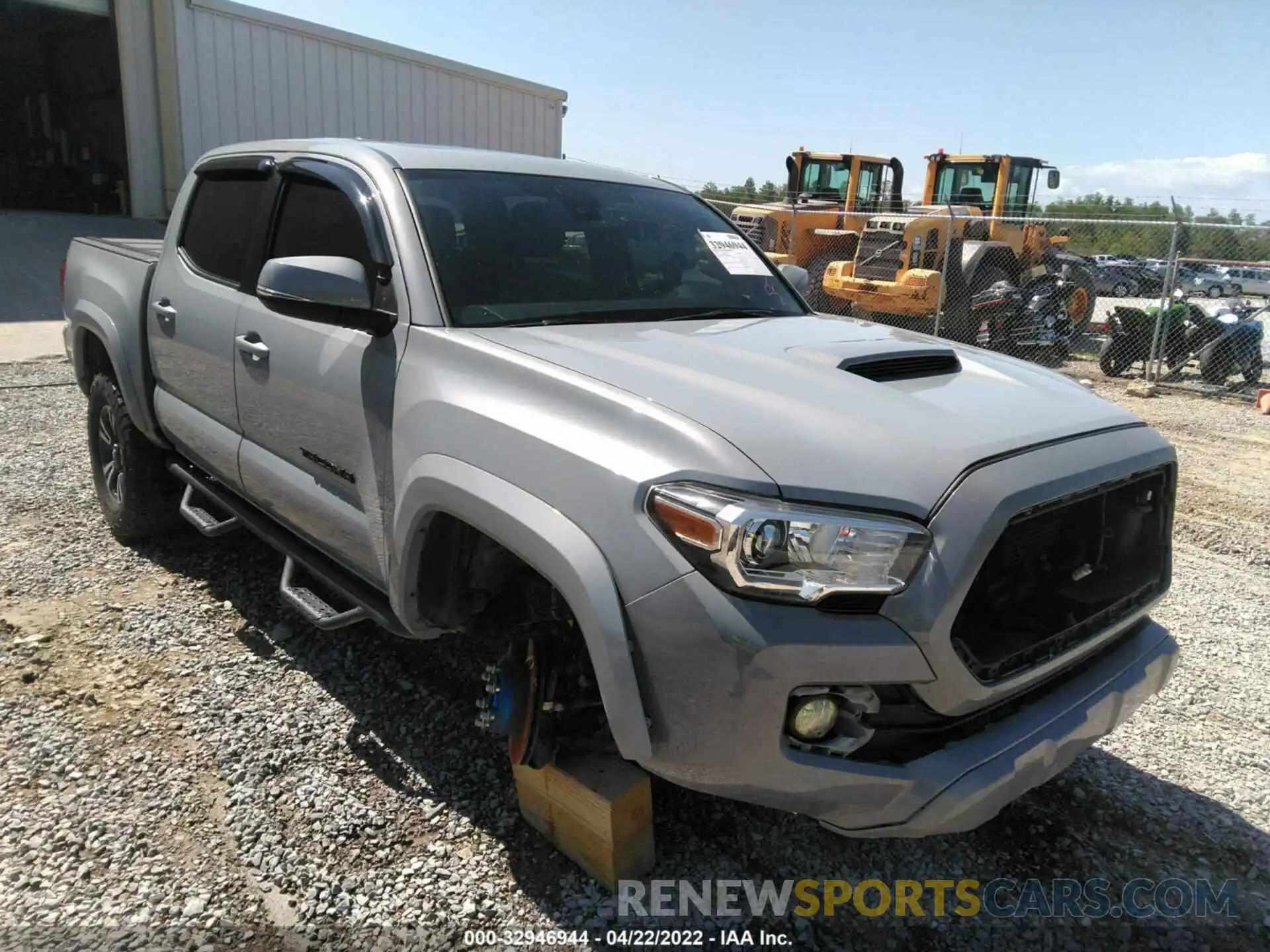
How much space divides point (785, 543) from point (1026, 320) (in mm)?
12384

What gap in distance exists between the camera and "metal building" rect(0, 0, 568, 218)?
1575 cm

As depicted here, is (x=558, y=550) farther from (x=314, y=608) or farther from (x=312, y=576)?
(x=312, y=576)

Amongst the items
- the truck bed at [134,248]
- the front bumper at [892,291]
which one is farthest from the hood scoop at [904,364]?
the front bumper at [892,291]

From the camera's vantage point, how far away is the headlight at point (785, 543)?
71.2 inches

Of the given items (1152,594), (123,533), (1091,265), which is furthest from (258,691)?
(1091,265)

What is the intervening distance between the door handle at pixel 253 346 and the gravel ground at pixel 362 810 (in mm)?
1254

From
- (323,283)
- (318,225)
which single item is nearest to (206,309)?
(318,225)

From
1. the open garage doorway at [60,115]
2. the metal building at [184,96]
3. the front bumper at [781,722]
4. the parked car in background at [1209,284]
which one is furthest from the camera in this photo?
the parked car in background at [1209,284]

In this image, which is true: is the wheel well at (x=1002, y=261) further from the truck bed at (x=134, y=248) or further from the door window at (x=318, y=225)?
the door window at (x=318, y=225)

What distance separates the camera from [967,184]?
14945 mm

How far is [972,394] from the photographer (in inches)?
95.0

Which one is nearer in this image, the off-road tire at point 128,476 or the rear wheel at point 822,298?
the off-road tire at point 128,476

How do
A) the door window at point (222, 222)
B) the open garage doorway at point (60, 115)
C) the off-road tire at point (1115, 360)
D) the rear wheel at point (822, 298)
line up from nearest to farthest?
1. the door window at point (222, 222)
2. the off-road tire at point (1115, 360)
3. the rear wheel at point (822, 298)
4. the open garage doorway at point (60, 115)

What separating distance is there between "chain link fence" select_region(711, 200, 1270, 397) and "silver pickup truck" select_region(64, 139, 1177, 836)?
8148mm
